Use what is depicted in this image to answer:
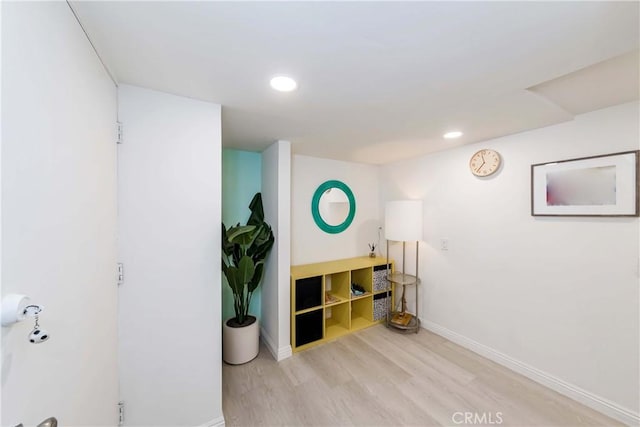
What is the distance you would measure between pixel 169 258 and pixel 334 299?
1.98m

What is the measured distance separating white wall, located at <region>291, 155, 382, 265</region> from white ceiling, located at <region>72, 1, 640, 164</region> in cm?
124

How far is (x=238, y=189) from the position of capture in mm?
2701

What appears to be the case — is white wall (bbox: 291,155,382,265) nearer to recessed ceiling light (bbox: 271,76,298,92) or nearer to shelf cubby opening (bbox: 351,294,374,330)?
shelf cubby opening (bbox: 351,294,374,330)

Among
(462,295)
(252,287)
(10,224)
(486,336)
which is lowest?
(486,336)

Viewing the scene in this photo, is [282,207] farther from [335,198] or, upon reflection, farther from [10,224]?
[10,224]

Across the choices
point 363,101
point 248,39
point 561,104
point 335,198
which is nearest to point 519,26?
point 363,101

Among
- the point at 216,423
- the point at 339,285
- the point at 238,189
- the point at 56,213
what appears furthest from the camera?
the point at 339,285

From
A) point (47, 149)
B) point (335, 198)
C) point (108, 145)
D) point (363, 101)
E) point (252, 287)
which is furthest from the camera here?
point (335, 198)

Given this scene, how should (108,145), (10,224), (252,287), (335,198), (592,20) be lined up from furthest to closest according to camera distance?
(335,198)
(252,287)
(108,145)
(592,20)
(10,224)

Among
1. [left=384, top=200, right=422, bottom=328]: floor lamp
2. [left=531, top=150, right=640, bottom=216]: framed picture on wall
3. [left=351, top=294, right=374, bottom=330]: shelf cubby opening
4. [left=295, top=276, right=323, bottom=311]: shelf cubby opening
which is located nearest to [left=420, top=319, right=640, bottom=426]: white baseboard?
[left=384, top=200, right=422, bottom=328]: floor lamp

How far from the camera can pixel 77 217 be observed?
0.88m

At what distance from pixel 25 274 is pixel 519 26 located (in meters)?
1.84

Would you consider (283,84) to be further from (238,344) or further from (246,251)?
(238,344)

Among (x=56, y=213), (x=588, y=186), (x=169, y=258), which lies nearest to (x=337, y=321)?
(x=169, y=258)
